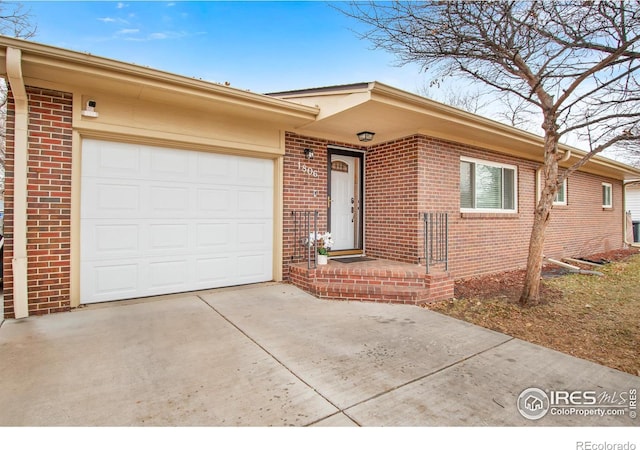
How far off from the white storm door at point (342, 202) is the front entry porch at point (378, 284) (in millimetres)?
1389

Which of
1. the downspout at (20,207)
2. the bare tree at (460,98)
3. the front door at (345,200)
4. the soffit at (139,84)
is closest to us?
the soffit at (139,84)

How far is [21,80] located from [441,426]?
4741 millimetres

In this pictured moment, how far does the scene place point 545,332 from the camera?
3.54 metres

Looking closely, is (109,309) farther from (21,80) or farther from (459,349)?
(459,349)

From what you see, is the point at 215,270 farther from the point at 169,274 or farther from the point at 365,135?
the point at 365,135

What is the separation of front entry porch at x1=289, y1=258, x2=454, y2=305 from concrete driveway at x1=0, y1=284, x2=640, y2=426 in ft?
2.13

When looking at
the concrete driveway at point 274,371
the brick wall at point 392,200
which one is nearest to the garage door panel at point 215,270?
the concrete driveway at point 274,371

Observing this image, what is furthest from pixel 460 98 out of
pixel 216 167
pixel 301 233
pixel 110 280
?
pixel 110 280

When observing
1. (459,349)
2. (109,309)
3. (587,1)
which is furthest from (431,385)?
(587,1)

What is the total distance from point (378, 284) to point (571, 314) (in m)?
2.43

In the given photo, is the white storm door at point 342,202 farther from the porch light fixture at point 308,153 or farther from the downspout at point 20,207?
the downspout at point 20,207

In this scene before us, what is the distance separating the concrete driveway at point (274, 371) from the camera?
1983mm

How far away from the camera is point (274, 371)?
2.51m

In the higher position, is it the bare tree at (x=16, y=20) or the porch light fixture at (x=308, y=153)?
the bare tree at (x=16, y=20)
